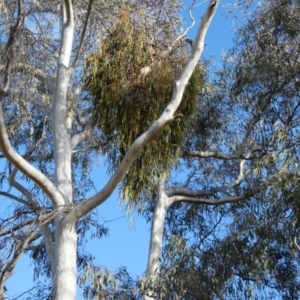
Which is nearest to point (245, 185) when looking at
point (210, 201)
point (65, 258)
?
point (210, 201)

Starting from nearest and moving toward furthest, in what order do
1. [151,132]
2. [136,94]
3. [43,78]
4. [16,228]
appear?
[16,228], [151,132], [136,94], [43,78]

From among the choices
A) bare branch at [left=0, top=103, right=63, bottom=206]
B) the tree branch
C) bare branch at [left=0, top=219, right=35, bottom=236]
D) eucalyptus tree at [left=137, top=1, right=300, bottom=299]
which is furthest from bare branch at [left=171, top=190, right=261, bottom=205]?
bare branch at [left=0, top=219, right=35, bottom=236]

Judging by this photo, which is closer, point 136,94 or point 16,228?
point 16,228

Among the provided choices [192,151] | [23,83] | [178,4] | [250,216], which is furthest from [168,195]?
[23,83]

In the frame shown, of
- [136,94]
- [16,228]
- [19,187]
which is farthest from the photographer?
[19,187]

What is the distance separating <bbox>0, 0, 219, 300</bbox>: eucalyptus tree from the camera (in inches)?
212

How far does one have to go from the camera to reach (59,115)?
645cm

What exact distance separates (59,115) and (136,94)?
714 mm

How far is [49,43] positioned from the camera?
779 cm

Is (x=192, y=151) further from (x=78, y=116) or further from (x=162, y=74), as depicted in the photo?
(x=162, y=74)

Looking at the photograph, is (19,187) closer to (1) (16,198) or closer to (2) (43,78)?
(1) (16,198)

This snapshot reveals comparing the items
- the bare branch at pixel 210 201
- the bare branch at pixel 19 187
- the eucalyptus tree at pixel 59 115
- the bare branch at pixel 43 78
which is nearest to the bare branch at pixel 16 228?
the eucalyptus tree at pixel 59 115

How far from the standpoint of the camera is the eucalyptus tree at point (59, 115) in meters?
5.39

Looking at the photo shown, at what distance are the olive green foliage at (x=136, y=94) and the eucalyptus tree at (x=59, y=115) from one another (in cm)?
11
